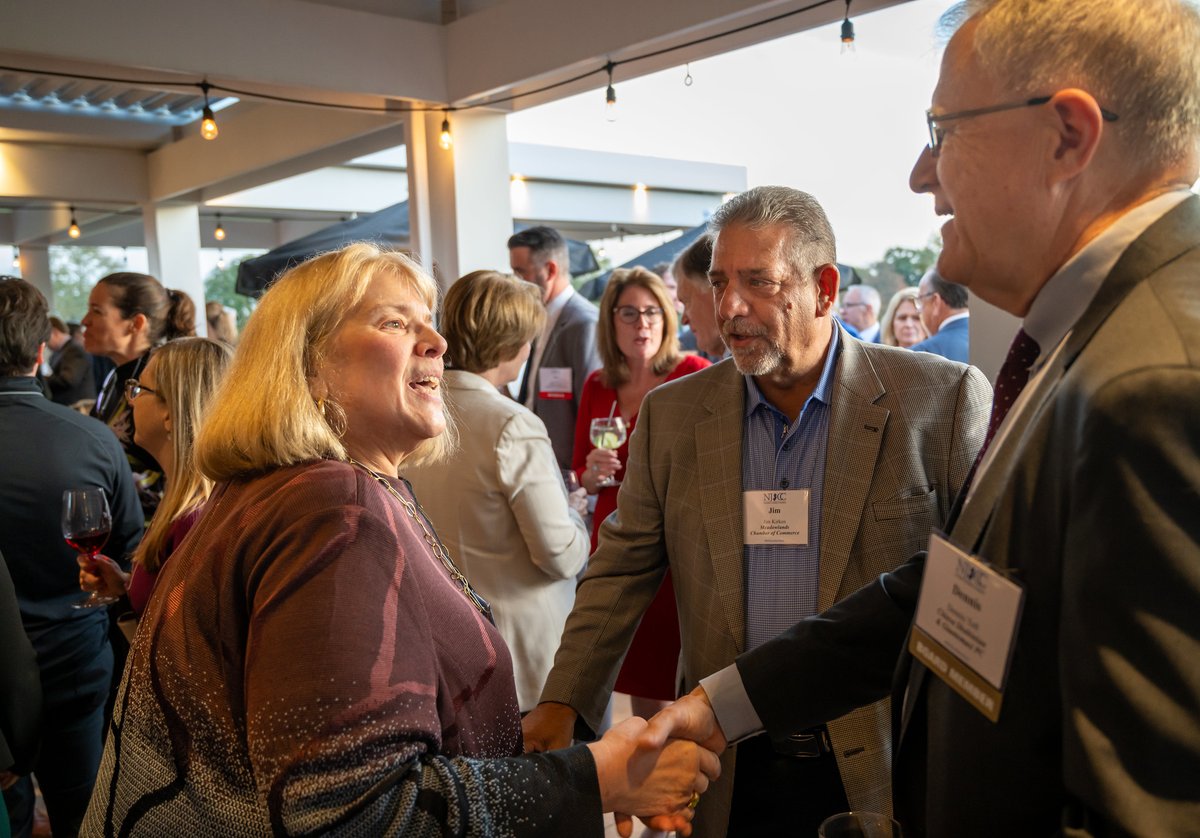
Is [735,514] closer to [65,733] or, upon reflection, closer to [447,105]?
[65,733]

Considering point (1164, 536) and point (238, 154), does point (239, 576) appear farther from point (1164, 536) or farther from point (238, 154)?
point (238, 154)

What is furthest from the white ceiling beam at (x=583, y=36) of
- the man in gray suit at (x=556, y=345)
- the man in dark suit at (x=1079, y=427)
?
the man in dark suit at (x=1079, y=427)

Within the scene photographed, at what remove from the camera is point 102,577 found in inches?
104

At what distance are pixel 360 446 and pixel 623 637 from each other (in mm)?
745

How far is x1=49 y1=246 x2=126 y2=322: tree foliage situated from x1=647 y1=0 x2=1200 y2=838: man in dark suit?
19472 millimetres

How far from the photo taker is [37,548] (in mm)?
2766

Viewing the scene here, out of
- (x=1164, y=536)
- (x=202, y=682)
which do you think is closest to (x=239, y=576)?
(x=202, y=682)

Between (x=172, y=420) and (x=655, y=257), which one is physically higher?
(x=655, y=257)

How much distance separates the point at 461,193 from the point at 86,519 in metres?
4.31

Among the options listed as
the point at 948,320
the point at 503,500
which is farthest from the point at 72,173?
the point at 503,500

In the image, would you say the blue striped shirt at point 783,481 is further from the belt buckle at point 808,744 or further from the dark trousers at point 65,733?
the dark trousers at point 65,733

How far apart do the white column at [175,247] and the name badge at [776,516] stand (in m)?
9.94

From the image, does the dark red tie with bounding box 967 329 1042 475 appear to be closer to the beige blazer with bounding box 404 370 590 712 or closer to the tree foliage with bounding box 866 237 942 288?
the beige blazer with bounding box 404 370 590 712

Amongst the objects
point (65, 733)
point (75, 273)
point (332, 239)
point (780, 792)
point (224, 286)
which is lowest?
point (65, 733)
